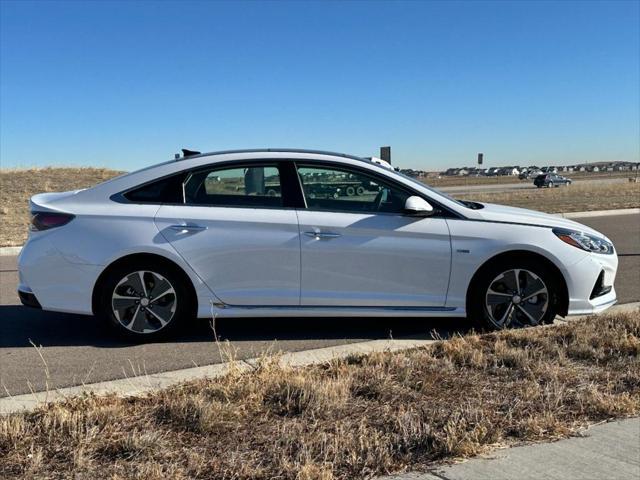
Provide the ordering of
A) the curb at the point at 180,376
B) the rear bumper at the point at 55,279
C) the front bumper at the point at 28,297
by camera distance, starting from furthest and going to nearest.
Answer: the front bumper at the point at 28,297, the rear bumper at the point at 55,279, the curb at the point at 180,376

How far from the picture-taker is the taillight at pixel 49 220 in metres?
5.27

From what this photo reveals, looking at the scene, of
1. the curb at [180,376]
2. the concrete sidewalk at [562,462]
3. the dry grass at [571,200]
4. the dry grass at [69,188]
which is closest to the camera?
the concrete sidewalk at [562,462]

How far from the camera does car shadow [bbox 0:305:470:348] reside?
216 inches

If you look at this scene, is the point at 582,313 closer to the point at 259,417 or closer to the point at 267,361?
the point at 267,361

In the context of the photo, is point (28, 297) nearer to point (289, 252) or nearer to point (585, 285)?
point (289, 252)

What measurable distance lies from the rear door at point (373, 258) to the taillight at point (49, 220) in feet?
6.67

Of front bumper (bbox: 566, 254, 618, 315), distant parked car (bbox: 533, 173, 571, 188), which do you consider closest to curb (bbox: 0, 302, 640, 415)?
front bumper (bbox: 566, 254, 618, 315)

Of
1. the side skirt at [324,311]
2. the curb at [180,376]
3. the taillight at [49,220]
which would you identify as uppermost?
the taillight at [49,220]

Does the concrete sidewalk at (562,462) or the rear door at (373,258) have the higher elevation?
the rear door at (373,258)

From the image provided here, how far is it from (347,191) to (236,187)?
3.27 feet

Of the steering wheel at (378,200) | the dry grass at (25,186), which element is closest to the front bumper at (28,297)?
the steering wheel at (378,200)

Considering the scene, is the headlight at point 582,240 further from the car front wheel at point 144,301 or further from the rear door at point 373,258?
the car front wheel at point 144,301

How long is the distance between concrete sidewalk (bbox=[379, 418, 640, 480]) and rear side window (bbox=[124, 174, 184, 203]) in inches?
132

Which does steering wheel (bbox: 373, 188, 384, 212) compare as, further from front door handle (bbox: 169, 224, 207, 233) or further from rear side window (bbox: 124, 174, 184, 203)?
rear side window (bbox: 124, 174, 184, 203)
